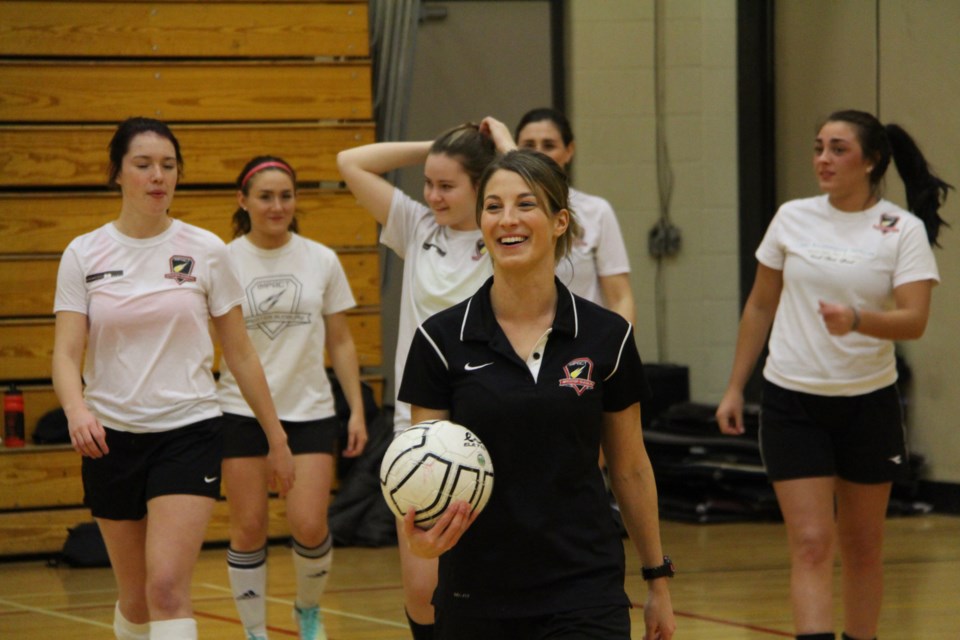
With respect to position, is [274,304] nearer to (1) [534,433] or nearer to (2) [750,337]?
(2) [750,337]

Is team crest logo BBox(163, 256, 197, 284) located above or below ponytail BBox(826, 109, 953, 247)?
below

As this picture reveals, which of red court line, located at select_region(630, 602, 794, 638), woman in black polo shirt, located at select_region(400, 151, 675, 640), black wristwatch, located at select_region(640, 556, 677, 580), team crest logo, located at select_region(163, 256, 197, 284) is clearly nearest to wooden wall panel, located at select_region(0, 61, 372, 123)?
Answer: red court line, located at select_region(630, 602, 794, 638)

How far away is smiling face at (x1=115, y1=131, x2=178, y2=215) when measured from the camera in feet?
12.6

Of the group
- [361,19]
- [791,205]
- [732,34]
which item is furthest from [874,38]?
[791,205]

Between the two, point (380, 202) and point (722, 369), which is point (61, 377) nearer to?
point (380, 202)

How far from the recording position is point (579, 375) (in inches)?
103

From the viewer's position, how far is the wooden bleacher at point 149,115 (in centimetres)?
753

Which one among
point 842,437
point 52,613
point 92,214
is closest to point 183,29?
point 92,214

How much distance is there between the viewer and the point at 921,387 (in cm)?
818

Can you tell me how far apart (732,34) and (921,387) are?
2.82m

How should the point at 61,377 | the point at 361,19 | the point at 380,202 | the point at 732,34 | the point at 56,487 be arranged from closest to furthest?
1. the point at 61,377
2. the point at 380,202
3. the point at 56,487
4. the point at 361,19
5. the point at 732,34

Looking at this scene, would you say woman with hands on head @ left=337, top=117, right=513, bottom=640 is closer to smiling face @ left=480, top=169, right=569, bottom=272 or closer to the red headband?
the red headband

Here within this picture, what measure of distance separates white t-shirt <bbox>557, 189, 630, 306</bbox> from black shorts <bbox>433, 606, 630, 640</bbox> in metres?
2.15

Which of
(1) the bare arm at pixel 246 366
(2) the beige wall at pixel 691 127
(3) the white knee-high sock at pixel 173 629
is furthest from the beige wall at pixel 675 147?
(3) the white knee-high sock at pixel 173 629
